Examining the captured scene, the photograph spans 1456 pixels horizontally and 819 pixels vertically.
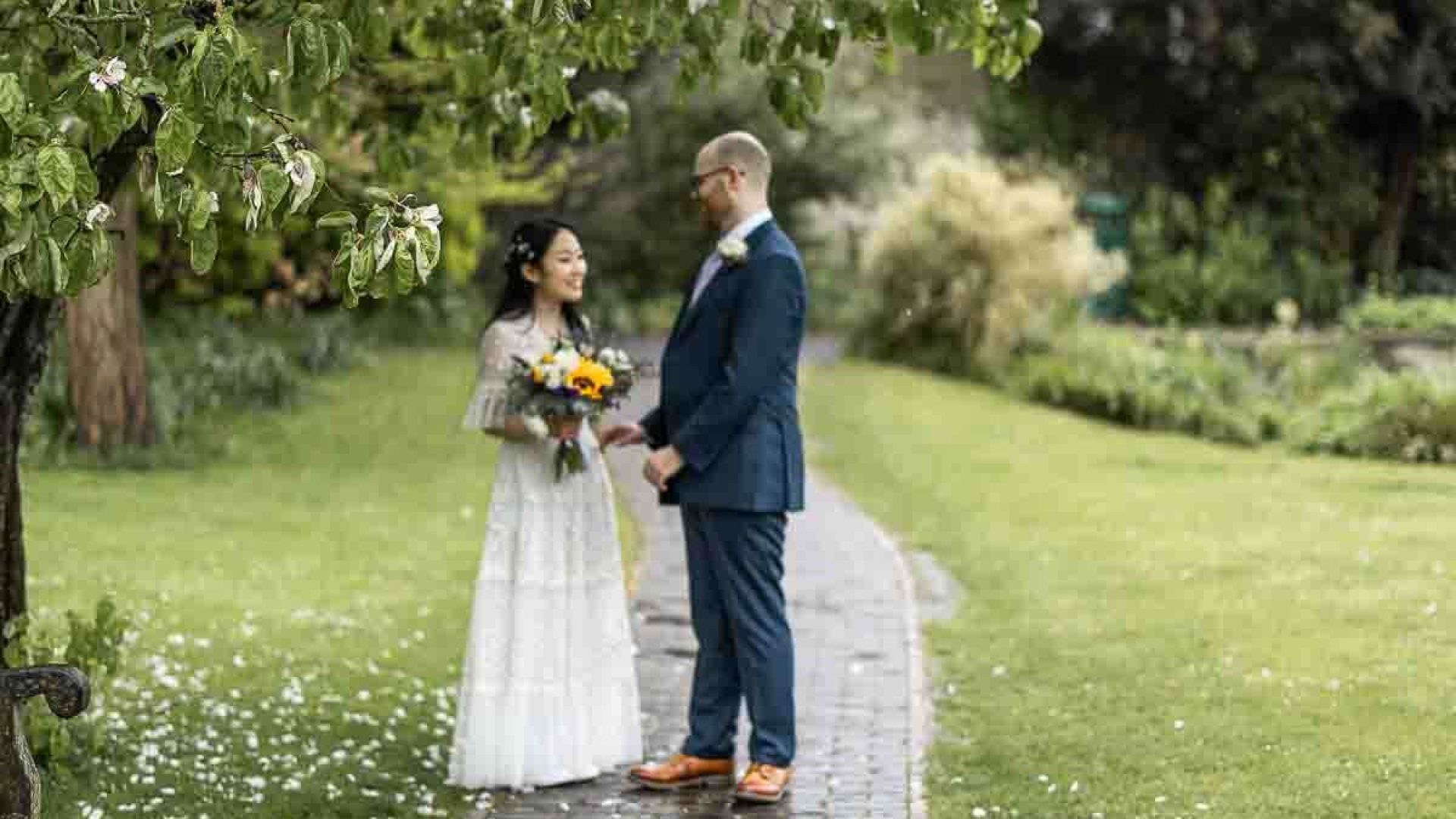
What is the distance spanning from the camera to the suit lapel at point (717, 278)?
6891 millimetres

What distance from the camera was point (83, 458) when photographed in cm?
1522

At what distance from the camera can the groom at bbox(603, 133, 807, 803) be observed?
6.86 m

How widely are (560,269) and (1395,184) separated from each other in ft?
77.6

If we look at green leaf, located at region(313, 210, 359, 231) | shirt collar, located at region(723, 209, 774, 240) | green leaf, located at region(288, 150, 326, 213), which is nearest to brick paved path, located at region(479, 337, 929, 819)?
shirt collar, located at region(723, 209, 774, 240)

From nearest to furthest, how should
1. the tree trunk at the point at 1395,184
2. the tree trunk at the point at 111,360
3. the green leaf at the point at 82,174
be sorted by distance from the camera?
1. the green leaf at the point at 82,174
2. the tree trunk at the point at 111,360
3. the tree trunk at the point at 1395,184

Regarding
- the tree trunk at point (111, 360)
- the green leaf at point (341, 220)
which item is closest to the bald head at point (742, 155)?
the green leaf at point (341, 220)

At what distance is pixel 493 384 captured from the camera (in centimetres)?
732

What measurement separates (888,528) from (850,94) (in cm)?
1735

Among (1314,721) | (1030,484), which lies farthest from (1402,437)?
(1314,721)

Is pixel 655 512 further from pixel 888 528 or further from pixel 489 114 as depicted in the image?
pixel 489 114

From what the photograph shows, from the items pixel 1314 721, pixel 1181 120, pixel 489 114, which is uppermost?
pixel 1181 120

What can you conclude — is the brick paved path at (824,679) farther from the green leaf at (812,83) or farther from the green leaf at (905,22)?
the green leaf at (905,22)

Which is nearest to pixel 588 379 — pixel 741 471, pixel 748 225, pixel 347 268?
pixel 741 471

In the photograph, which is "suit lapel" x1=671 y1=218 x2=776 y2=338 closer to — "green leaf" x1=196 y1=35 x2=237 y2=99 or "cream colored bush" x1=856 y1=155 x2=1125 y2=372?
"green leaf" x1=196 y1=35 x2=237 y2=99
